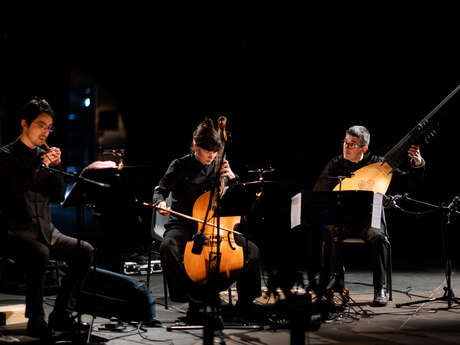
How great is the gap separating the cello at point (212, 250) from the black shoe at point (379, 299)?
134 centimetres

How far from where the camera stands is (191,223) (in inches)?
157

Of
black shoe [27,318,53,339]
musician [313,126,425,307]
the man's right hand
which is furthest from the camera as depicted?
musician [313,126,425,307]

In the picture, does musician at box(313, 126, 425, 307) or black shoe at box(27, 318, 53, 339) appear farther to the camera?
musician at box(313, 126, 425, 307)

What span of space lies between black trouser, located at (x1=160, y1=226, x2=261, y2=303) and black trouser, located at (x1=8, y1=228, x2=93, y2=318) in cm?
60

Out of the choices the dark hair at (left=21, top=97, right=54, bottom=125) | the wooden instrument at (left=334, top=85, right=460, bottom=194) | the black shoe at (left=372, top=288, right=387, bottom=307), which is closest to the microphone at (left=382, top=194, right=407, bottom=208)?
the wooden instrument at (left=334, top=85, right=460, bottom=194)

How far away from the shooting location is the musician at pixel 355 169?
4.32 meters

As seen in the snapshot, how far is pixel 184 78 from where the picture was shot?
734 cm

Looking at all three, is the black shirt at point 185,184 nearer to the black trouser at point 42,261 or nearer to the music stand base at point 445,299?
the black trouser at point 42,261

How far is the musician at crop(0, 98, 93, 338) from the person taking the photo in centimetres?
316

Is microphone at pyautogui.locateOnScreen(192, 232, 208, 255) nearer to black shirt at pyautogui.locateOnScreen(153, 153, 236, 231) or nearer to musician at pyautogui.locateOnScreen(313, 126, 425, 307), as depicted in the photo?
black shirt at pyautogui.locateOnScreen(153, 153, 236, 231)

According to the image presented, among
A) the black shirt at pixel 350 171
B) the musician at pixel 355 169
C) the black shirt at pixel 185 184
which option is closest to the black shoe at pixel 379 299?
the musician at pixel 355 169

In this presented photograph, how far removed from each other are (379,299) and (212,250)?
1.64 m

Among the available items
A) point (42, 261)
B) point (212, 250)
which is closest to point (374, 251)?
point (212, 250)

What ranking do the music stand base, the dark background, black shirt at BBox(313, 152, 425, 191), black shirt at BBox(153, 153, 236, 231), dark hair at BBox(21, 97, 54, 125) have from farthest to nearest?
1. the dark background
2. black shirt at BBox(313, 152, 425, 191)
3. the music stand base
4. black shirt at BBox(153, 153, 236, 231)
5. dark hair at BBox(21, 97, 54, 125)
